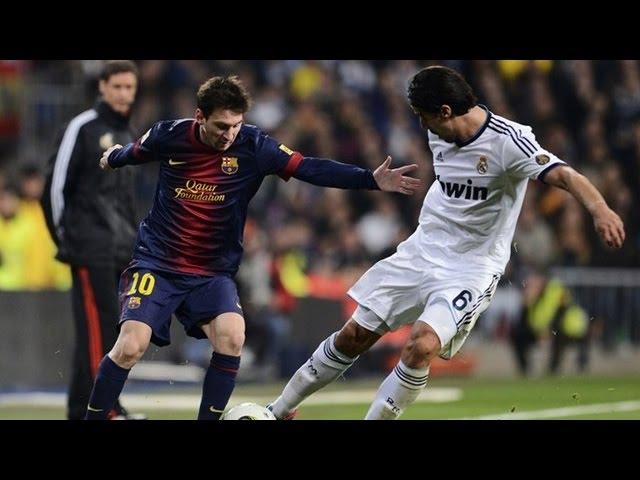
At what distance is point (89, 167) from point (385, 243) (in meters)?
9.73

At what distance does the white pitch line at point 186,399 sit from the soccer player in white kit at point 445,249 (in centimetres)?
390

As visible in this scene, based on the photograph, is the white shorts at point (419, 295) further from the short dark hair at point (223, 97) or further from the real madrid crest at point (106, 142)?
the real madrid crest at point (106, 142)

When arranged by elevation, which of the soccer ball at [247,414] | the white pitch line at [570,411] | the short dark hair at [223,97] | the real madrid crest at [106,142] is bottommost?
the white pitch line at [570,411]

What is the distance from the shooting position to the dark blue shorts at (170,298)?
7969 millimetres

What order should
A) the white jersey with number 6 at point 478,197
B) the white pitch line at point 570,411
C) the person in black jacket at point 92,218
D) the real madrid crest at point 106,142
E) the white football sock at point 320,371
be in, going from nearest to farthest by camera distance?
the white jersey with number 6 at point 478,197 < the white football sock at point 320,371 < the person in black jacket at point 92,218 < the real madrid crest at point 106,142 < the white pitch line at point 570,411

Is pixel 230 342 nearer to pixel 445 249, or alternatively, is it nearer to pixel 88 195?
pixel 445 249

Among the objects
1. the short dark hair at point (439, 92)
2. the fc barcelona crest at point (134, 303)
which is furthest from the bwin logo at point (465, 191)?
the fc barcelona crest at point (134, 303)

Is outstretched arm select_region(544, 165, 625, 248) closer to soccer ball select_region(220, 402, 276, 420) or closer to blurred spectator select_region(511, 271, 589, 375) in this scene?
soccer ball select_region(220, 402, 276, 420)

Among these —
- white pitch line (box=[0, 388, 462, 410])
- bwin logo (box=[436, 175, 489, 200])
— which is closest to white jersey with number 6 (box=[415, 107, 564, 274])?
bwin logo (box=[436, 175, 489, 200])

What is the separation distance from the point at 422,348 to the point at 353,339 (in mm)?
663

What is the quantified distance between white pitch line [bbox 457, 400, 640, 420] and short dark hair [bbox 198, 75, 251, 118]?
3525 millimetres

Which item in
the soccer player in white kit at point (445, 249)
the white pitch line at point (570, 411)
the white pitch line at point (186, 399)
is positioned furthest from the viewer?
the white pitch line at point (186, 399)

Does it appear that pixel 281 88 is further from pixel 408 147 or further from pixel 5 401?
pixel 5 401
